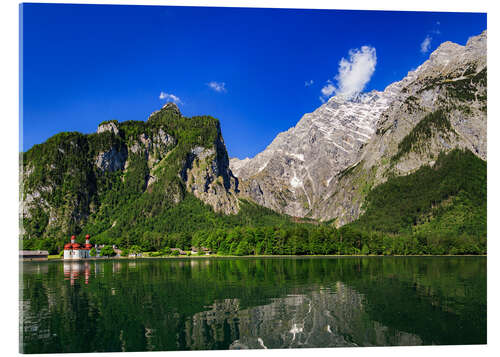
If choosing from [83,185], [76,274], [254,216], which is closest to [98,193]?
[83,185]

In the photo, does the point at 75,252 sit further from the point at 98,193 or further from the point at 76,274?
the point at 98,193

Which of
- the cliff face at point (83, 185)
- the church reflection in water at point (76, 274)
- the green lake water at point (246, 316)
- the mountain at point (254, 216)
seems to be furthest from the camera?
the cliff face at point (83, 185)

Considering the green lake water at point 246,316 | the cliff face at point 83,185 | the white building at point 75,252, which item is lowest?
the white building at point 75,252

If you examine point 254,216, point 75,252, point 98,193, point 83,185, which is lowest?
point 75,252

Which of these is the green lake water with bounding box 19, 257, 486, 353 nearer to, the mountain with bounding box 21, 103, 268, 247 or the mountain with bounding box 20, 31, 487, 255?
the mountain with bounding box 20, 31, 487, 255

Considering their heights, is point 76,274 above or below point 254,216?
above

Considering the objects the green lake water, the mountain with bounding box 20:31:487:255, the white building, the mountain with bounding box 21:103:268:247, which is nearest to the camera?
the green lake water

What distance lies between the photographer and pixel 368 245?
345 feet

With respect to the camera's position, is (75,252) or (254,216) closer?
(75,252)

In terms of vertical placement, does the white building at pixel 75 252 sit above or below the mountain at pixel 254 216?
below

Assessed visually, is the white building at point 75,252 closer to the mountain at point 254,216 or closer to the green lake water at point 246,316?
the mountain at point 254,216

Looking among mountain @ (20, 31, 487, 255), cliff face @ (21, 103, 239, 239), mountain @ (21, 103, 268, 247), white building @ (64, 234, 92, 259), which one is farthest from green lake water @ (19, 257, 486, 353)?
cliff face @ (21, 103, 239, 239)

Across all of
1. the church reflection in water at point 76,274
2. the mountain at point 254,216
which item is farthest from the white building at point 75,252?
the church reflection in water at point 76,274
